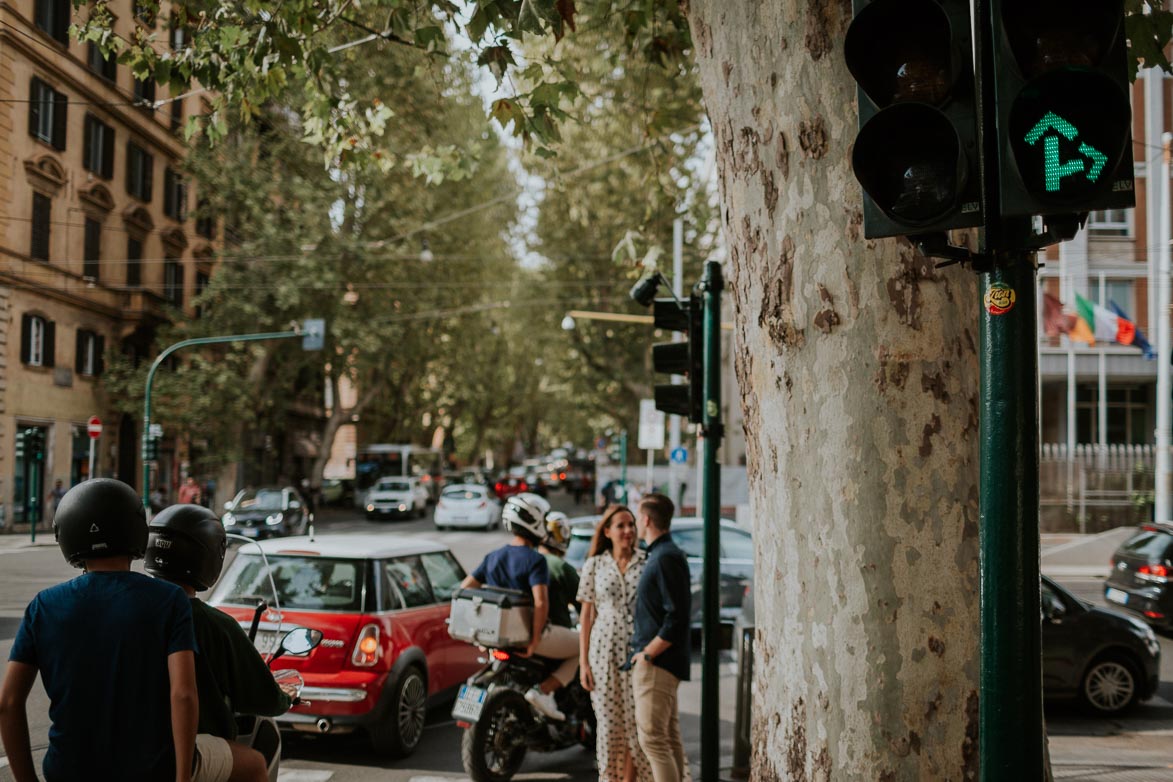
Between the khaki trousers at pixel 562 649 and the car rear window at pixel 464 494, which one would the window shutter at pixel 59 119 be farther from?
the car rear window at pixel 464 494

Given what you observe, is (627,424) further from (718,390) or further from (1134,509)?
(718,390)

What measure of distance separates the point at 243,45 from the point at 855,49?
6013mm

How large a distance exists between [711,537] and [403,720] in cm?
268

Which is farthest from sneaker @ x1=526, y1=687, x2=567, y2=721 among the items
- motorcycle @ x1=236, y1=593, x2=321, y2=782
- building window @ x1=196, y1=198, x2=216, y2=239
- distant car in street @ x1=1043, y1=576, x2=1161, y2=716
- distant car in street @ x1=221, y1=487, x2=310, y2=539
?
building window @ x1=196, y1=198, x2=216, y2=239

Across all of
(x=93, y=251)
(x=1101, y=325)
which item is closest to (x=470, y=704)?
(x=1101, y=325)

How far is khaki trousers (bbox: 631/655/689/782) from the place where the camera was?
5758 mm

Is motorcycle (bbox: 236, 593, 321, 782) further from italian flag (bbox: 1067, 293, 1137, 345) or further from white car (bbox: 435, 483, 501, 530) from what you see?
white car (bbox: 435, 483, 501, 530)

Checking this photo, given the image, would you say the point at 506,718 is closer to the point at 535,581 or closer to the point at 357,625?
the point at 535,581

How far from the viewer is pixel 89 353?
31.7 meters

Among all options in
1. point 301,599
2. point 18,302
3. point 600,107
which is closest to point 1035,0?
point 301,599

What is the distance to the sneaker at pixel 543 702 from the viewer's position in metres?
6.76

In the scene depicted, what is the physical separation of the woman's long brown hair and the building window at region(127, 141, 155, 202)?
1928cm

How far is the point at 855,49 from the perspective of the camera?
105 inches

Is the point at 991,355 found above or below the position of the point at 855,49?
below
